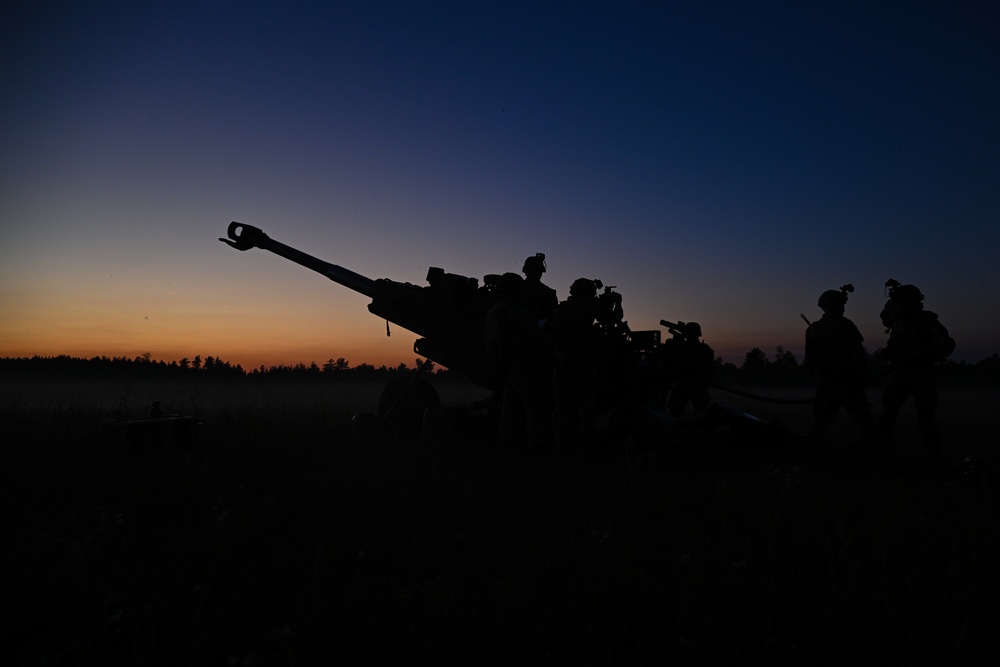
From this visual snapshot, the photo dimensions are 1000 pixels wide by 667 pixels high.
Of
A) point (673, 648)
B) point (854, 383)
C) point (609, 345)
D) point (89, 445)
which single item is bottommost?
point (673, 648)

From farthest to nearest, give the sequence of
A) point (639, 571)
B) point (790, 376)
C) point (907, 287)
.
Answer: point (790, 376) → point (907, 287) → point (639, 571)

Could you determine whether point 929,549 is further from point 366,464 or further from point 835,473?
point 366,464

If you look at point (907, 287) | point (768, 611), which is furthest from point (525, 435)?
point (907, 287)

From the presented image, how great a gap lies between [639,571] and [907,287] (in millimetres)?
6253

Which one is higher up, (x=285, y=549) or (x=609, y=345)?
(x=609, y=345)

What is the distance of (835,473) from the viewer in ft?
20.3

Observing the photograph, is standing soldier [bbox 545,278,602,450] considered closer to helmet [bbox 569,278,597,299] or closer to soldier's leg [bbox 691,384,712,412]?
helmet [bbox 569,278,597,299]

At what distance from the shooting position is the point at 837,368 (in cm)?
727

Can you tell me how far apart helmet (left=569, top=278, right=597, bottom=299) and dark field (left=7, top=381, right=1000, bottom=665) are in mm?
2552

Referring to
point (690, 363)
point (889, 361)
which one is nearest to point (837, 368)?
point (889, 361)

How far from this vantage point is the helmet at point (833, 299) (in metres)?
7.48

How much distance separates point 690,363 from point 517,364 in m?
4.05

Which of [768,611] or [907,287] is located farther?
[907,287]

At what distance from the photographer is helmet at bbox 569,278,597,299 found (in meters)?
7.64
